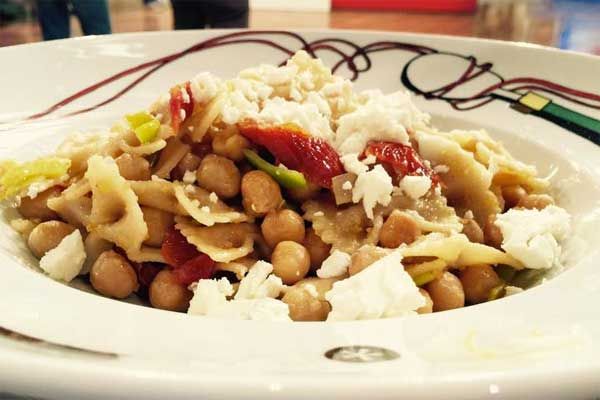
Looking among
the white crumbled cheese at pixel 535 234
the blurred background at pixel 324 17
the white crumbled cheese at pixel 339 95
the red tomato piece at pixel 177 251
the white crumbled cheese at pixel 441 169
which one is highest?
the white crumbled cheese at pixel 339 95

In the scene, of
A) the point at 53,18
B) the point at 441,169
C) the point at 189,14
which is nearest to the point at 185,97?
the point at 441,169

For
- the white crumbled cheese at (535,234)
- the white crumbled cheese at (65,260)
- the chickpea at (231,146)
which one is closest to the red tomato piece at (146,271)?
the white crumbled cheese at (65,260)

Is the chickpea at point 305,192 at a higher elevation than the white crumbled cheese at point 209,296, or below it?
higher

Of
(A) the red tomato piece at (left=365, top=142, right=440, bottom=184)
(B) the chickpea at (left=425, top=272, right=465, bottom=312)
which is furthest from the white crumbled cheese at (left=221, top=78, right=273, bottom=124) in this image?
(B) the chickpea at (left=425, top=272, right=465, bottom=312)

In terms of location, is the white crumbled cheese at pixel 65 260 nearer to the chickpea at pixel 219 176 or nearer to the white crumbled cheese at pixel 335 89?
the chickpea at pixel 219 176

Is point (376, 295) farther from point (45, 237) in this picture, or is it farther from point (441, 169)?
point (45, 237)

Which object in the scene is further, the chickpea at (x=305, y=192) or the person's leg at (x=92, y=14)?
the person's leg at (x=92, y=14)

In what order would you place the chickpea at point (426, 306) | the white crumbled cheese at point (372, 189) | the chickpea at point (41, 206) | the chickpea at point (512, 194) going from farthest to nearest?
the chickpea at point (512, 194), the chickpea at point (41, 206), the white crumbled cheese at point (372, 189), the chickpea at point (426, 306)

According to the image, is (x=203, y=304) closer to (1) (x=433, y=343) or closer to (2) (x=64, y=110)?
(1) (x=433, y=343)
